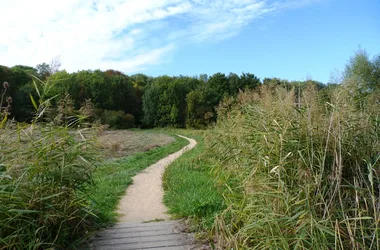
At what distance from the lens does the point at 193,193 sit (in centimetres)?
550

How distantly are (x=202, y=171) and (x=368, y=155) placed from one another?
4811mm

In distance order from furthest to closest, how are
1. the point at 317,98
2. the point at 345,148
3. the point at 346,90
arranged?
the point at 317,98, the point at 346,90, the point at 345,148

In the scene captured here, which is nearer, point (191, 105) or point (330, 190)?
point (330, 190)

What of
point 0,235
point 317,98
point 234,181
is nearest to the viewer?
point 0,235

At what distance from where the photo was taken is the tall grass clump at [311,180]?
2887 millimetres

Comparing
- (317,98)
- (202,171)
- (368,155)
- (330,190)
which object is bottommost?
(202,171)

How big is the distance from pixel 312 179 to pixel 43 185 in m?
2.82

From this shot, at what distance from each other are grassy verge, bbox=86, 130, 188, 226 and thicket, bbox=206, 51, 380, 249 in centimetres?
187

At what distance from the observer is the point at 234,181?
4.97 m

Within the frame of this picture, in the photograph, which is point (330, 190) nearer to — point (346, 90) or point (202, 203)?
point (346, 90)

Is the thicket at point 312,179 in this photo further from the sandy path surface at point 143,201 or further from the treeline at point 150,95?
the treeline at point 150,95

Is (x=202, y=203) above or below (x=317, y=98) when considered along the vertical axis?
below

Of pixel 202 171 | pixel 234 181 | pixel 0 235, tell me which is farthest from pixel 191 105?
pixel 0 235

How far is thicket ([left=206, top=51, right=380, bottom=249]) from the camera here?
289cm
